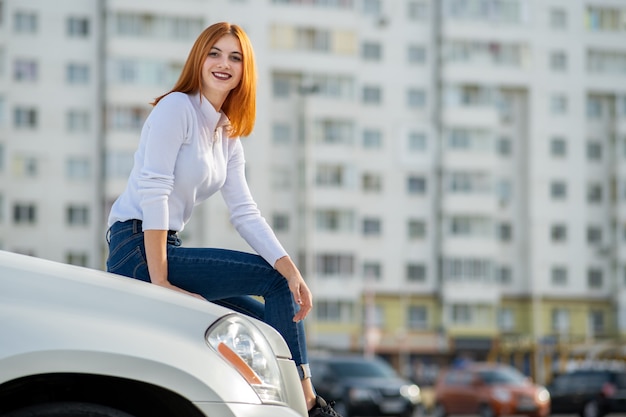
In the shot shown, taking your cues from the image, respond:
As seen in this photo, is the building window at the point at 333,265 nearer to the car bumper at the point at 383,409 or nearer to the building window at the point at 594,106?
the building window at the point at 594,106

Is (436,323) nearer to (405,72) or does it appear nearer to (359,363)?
(405,72)

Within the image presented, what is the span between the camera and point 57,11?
61.5 metres

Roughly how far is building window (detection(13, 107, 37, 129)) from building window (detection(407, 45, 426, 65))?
21.6 m

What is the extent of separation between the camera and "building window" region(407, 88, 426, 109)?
221ft

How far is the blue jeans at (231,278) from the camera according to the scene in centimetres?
387

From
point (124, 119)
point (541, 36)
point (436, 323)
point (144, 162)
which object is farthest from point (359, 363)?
point (541, 36)

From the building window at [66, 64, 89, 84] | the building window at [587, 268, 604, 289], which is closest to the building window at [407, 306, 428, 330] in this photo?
the building window at [587, 268, 604, 289]

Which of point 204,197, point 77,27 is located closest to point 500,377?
point 204,197

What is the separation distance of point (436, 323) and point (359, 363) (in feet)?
144

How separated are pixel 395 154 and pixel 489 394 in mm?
41178

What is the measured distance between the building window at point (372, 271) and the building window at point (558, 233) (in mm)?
10901

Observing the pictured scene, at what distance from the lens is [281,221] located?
63.3 m

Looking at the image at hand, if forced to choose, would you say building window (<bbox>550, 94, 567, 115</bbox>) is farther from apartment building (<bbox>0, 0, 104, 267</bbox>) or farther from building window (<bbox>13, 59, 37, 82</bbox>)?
building window (<bbox>13, 59, 37, 82</bbox>)

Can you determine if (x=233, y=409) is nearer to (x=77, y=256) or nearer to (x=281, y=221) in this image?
(x=77, y=256)
